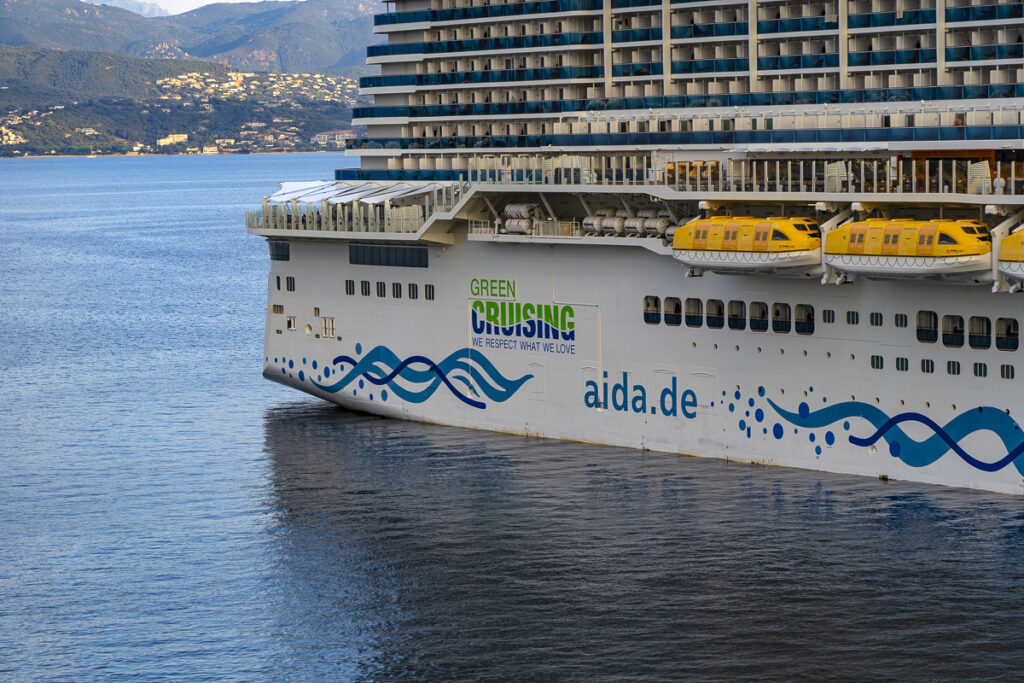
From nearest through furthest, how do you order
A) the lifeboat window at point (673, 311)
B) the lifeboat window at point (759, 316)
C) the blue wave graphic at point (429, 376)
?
the lifeboat window at point (759, 316) → the lifeboat window at point (673, 311) → the blue wave graphic at point (429, 376)

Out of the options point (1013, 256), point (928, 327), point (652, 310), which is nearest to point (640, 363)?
point (652, 310)

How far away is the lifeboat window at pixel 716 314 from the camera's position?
52875mm

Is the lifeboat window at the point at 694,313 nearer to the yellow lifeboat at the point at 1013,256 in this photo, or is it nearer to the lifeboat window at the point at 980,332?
the lifeboat window at the point at 980,332

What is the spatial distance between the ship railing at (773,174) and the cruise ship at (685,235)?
0.33 ft

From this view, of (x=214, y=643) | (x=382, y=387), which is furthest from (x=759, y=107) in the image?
(x=214, y=643)

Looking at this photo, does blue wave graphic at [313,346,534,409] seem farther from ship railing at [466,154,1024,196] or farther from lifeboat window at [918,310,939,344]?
lifeboat window at [918,310,939,344]

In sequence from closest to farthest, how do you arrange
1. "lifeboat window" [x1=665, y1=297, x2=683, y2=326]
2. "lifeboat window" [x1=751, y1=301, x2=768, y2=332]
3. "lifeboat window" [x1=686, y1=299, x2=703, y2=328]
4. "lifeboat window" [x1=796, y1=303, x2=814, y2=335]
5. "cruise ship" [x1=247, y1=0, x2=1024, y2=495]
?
"cruise ship" [x1=247, y1=0, x2=1024, y2=495], "lifeboat window" [x1=796, y1=303, x2=814, y2=335], "lifeboat window" [x1=751, y1=301, x2=768, y2=332], "lifeboat window" [x1=686, y1=299, x2=703, y2=328], "lifeboat window" [x1=665, y1=297, x2=683, y2=326]

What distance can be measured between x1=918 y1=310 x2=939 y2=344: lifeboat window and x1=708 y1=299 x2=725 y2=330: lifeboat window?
708 cm

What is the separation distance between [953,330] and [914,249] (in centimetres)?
335

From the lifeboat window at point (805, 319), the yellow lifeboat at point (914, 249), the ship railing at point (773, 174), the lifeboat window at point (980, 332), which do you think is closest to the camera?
the yellow lifeboat at point (914, 249)

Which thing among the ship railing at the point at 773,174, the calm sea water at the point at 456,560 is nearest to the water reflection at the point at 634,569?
the calm sea water at the point at 456,560

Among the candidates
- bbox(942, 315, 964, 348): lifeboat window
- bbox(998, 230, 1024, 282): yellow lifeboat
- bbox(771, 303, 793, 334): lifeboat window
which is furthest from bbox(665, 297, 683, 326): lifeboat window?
bbox(998, 230, 1024, 282): yellow lifeboat

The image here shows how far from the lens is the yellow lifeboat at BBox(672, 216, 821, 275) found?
4872 cm

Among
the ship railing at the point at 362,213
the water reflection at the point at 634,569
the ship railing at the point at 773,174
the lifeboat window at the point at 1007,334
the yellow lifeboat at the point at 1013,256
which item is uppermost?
the ship railing at the point at 773,174
